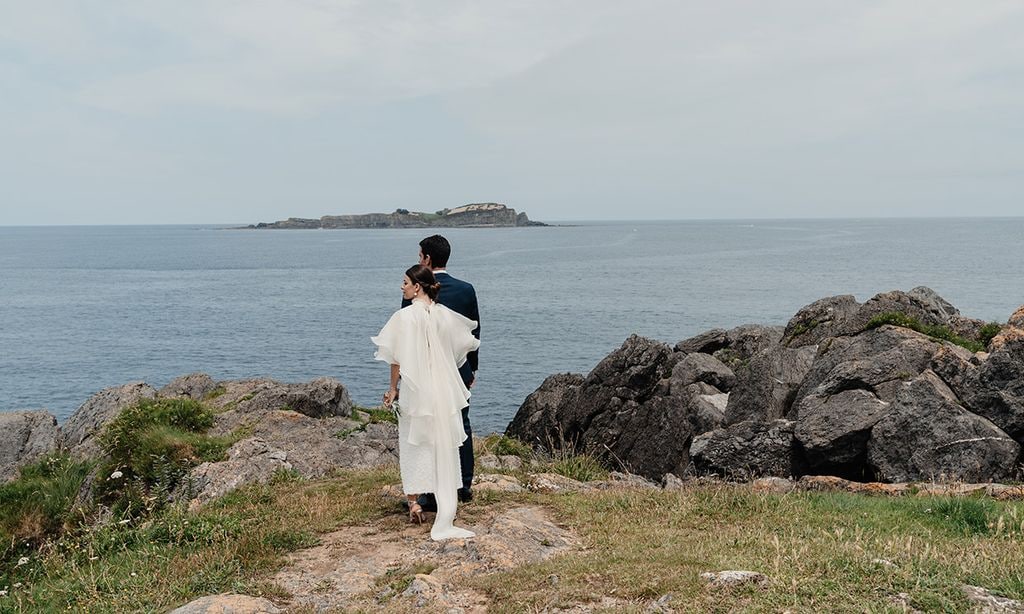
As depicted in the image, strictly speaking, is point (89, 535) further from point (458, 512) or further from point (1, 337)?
point (1, 337)

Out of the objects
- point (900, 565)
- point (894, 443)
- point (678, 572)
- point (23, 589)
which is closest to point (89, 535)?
point (23, 589)

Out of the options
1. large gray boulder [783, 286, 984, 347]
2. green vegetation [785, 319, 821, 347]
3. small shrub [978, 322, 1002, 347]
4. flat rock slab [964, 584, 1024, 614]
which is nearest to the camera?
flat rock slab [964, 584, 1024, 614]

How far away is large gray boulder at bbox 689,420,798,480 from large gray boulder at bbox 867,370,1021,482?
1549 millimetres

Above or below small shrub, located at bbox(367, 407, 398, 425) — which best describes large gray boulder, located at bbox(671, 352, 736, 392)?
above

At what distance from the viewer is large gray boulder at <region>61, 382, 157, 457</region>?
69.2ft

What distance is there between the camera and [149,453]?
1520 centimetres

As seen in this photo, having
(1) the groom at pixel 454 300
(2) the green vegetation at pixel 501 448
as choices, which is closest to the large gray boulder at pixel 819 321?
(2) the green vegetation at pixel 501 448

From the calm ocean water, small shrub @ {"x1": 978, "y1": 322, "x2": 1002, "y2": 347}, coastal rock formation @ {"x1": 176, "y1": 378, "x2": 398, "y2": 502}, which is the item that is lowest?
the calm ocean water

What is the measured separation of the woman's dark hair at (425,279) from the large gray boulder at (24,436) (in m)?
16.6

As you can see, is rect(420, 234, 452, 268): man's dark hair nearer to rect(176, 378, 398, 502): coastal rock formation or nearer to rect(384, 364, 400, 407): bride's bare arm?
rect(384, 364, 400, 407): bride's bare arm

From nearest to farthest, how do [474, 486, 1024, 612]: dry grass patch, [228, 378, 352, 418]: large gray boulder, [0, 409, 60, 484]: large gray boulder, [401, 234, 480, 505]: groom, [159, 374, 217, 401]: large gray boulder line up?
1. [474, 486, 1024, 612]: dry grass patch
2. [401, 234, 480, 505]: groom
3. [228, 378, 352, 418]: large gray boulder
4. [0, 409, 60, 484]: large gray boulder
5. [159, 374, 217, 401]: large gray boulder

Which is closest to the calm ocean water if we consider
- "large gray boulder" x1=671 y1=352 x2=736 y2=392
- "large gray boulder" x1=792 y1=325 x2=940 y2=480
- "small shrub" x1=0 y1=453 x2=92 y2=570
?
"large gray boulder" x1=671 y1=352 x2=736 y2=392

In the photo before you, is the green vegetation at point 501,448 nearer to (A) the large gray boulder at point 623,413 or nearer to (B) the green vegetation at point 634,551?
(A) the large gray boulder at point 623,413

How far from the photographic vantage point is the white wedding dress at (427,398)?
9.74m
